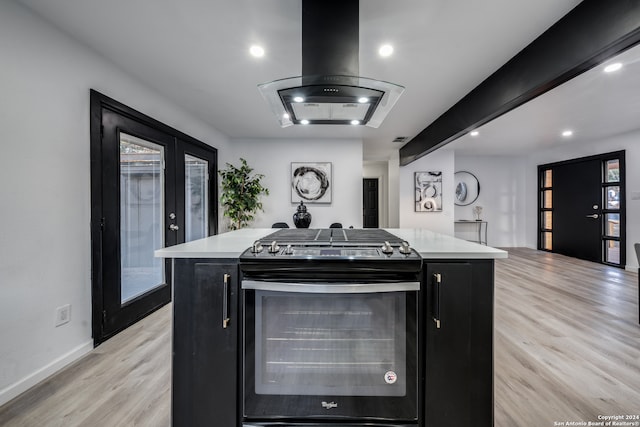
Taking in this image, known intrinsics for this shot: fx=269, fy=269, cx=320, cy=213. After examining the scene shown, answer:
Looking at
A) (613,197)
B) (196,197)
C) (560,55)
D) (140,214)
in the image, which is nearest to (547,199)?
(613,197)

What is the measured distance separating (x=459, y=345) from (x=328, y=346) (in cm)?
60

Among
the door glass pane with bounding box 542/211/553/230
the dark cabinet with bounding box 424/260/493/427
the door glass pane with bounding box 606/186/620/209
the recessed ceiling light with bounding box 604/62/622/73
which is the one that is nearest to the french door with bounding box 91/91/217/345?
the dark cabinet with bounding box 424/260/493/427

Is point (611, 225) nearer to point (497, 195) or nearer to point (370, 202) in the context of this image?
point (497, 195)

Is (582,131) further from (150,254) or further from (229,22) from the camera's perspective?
(150,254)

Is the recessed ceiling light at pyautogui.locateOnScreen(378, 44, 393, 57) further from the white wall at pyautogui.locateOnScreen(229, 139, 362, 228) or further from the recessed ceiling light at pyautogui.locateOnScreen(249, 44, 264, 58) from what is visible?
the white wall at pyautogui.locateOnScreen(229, 139, 362, 228)

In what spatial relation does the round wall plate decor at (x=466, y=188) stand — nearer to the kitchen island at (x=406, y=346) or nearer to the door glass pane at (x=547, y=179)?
the door glass pane at (x=547, y=179)

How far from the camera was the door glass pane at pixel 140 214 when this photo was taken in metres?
2.52

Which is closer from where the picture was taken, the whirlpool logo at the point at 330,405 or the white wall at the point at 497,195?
the whirlpool logo at the point at 330,405

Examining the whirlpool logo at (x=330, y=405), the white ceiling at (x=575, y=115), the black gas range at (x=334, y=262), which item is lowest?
the whirlpool logo at (x=330, y=405)

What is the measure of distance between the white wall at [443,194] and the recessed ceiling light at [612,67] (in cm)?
352

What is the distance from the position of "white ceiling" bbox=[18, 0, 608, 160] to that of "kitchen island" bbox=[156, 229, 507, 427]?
157cm

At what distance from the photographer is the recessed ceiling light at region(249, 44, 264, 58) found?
7.00ft

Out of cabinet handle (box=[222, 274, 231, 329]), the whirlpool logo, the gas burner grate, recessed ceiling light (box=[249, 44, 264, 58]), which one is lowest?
the whirlpool logo

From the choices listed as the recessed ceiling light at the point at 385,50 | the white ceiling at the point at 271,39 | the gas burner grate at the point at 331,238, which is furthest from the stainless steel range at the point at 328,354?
the recessed ceiling light at the point at 385,50
